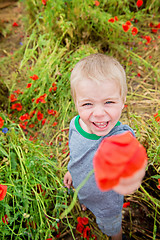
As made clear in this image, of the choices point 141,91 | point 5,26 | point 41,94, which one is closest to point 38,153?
point 41,94

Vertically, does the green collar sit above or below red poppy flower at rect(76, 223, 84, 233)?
above

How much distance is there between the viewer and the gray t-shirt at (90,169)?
1.00 meters

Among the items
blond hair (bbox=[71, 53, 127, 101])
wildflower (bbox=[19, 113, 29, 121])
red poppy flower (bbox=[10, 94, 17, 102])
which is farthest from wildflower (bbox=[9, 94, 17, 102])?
blond hair (bbox=[71, 53, 127, 101])

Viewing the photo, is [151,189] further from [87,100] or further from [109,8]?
[109,8]

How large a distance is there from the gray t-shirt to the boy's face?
0.17 m

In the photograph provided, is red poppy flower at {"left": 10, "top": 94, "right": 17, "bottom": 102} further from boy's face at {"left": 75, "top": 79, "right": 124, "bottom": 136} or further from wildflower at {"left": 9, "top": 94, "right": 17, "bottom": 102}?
boy's face at {"left": 75, "top": 79, "right": 124, "bottom": 136}

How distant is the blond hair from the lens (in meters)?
0.80

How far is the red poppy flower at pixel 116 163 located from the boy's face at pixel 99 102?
0.41 m

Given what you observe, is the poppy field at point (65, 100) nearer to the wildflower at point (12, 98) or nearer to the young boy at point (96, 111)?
the wildflower at point (12, 98)

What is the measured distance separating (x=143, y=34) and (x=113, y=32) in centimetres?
72

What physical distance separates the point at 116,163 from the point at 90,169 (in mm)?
678

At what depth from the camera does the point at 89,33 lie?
2156 millimetres

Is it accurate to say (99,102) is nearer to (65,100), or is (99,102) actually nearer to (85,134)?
(85,134)

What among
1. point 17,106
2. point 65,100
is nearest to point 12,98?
point 17,106
